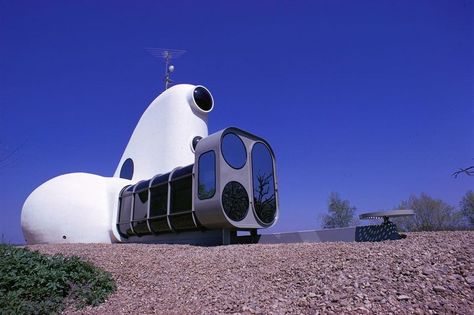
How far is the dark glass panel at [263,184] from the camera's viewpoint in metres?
12.9

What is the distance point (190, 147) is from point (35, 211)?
8.85m

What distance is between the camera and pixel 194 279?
18.5 feet

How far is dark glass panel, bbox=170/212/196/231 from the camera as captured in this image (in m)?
12.6

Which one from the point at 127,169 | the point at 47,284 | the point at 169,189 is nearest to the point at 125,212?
the point at 169,189

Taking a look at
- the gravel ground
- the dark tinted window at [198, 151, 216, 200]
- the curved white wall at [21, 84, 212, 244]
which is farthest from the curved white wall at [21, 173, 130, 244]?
the gravel ground

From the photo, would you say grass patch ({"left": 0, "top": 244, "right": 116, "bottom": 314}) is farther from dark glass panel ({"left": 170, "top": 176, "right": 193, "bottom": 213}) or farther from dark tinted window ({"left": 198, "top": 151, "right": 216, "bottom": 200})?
dark glass panel ({"left": 170, "top": 176, "right": 193, "bottom": 213})

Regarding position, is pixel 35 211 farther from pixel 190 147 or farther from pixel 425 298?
pixel 425 298

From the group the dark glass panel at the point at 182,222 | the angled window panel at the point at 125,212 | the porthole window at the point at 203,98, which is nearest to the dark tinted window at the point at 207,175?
the dark glass panel at the point at 182,222

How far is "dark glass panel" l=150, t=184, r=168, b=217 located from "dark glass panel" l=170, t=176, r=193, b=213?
25.7 inches

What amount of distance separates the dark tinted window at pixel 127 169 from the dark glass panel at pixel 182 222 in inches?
344

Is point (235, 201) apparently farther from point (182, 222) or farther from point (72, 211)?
point (72, 211)

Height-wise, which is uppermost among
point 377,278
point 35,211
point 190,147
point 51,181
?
point 190,147

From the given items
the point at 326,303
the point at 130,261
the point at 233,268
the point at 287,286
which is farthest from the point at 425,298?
the point at 130,261

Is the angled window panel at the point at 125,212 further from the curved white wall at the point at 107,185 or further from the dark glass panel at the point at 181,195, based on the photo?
the dark glass panel at the point at 181,195
